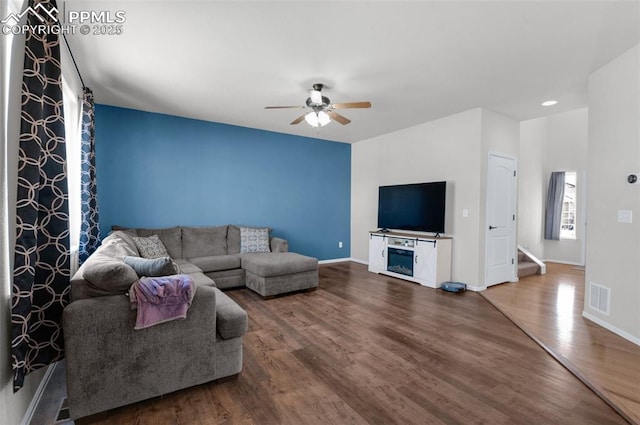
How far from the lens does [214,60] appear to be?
3.02m

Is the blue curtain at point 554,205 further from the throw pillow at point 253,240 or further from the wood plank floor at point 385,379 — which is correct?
the throw pillow at point 253,240

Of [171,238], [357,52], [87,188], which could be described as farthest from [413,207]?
[87,188]

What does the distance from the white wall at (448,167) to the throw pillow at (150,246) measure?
410cm

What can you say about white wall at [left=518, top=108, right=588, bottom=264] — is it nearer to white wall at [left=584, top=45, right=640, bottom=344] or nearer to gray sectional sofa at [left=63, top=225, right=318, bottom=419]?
white wall at [left=584, top=45, right=640, bottom=344]

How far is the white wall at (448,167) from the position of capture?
14.8 feet

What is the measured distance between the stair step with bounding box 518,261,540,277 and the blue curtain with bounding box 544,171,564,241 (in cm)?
174

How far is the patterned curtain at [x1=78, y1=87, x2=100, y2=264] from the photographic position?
10.9 feet

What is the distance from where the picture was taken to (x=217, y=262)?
14.5 feet

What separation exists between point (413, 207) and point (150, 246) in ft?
13.8

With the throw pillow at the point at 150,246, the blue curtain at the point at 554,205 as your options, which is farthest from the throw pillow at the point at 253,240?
the blue curtain at the point at 554,205

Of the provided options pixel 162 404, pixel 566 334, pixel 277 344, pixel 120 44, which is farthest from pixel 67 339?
pixel 566 334

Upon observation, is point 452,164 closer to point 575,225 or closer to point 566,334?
point 566,334

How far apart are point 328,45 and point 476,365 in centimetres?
305

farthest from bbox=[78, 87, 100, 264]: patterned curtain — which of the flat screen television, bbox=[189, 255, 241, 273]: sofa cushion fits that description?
the flat screen television
